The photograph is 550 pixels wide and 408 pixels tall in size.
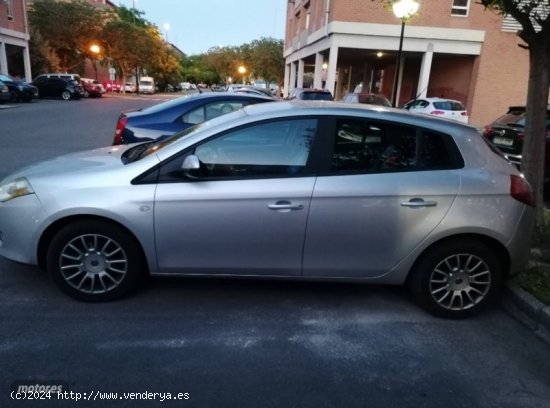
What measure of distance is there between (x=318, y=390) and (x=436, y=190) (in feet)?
5.62

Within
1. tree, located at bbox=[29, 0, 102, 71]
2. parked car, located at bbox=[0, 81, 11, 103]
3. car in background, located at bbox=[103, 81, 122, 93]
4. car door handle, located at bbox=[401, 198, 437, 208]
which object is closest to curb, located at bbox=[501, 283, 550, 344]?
car door handle, located at bbox=[401, 198, 437, 208]

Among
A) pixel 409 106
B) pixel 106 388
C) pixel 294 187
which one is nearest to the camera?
pixel 106 388

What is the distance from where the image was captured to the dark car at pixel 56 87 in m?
32.1

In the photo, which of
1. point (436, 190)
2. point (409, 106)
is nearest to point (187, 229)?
point (436, 190)

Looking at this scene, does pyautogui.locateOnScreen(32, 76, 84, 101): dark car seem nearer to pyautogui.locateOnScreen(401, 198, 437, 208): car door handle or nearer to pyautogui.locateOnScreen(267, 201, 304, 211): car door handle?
pyautogui.locateOnScreen(267, 201, 304, 211): car door handle

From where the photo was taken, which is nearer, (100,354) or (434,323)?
(100,354)

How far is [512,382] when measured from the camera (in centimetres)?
298

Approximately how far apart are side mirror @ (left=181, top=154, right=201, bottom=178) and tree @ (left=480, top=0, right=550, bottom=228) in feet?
12.0

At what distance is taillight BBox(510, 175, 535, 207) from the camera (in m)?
3.60

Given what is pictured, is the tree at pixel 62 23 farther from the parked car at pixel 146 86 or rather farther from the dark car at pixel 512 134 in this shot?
the dark car at pixel 512 134

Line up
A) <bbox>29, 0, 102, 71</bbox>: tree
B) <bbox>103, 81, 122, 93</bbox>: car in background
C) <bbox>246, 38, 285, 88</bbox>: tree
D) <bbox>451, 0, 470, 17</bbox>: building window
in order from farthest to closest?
1. <bbox>103, 81, 122, 93</bbox>: car in background
2. <bbox>246, 38, 285, 88</bbox>: tree
3. <bbox>29, 0, 102, 71</bbox>: tree
4. <bbox>451, 0, 470, 17</bbox>: building window

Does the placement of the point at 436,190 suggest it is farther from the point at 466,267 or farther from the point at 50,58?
the point at 50,58

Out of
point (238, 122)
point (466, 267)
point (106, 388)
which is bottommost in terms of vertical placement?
point (106, 388)

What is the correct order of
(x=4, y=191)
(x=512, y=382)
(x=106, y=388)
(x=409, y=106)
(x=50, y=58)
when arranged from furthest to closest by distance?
(x=50, y=58) < (x=409, y=106) < (x=4, y=191) < (x=512, y=382) < (x=106, y=388)
